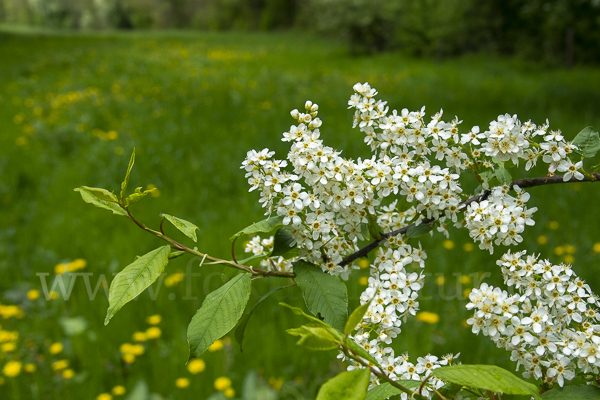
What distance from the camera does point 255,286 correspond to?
293 cm

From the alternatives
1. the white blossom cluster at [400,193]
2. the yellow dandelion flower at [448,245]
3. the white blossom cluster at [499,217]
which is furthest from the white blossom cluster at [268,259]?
the yellow dandelion flower at [448,245]

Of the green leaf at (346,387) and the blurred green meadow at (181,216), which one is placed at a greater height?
the green leaf at (346,387)

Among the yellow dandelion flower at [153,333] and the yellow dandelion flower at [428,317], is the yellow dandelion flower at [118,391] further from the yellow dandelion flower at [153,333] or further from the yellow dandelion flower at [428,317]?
the yellow dandelion flower at [428,317]

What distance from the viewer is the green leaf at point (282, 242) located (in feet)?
2.69

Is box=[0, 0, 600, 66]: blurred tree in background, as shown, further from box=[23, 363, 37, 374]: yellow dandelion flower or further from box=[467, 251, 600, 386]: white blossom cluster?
box=[23, 363, 37, 374]: yellow dandelion flower

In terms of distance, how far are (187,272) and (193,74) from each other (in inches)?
289

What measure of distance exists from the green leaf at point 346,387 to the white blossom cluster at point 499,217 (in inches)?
13.2

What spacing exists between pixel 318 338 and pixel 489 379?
224mm

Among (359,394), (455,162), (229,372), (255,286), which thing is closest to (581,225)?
(255,286)

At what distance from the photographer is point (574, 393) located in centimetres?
73

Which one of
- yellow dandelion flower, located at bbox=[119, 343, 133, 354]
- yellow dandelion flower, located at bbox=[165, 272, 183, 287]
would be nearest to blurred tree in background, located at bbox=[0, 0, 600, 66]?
yellow dandelion flower, located at bbox=[165, 272, 183, 287]

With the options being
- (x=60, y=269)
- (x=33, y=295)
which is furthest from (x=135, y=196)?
(x=60, y=269)

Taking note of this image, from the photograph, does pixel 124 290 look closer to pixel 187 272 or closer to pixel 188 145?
pixel 187 272

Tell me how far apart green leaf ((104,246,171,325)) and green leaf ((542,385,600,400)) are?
0.62 m
